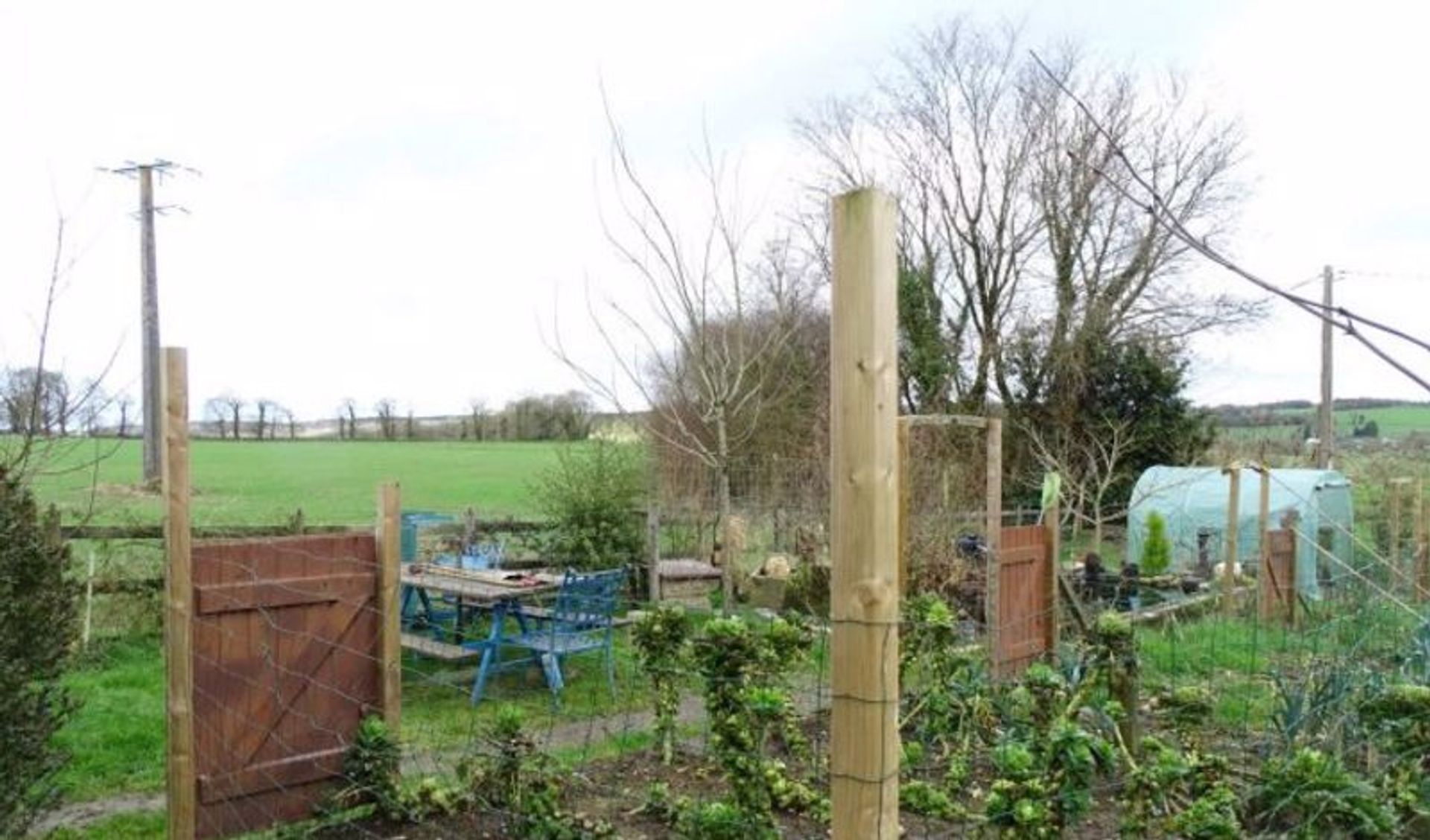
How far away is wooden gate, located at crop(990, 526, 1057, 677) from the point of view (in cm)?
696

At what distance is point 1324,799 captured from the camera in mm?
3215

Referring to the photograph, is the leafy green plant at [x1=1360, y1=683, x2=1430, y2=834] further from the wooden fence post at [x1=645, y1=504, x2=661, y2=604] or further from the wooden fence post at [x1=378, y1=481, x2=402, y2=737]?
the wooden fence post at [x1=645, y1=504, x2=661, y2=604]

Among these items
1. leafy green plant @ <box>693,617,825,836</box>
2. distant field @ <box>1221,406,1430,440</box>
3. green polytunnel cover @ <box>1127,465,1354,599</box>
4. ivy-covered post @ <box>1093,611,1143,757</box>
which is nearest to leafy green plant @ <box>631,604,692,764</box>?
leafy green plant @ <box>693,617,825,836</box>

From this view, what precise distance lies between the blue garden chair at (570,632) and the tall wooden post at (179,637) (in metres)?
2.70

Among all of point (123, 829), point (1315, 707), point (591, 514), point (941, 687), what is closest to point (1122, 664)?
point (1315, 707)

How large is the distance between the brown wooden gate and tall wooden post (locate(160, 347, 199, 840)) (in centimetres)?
6

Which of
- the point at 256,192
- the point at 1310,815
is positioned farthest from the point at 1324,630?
the point at 256,192

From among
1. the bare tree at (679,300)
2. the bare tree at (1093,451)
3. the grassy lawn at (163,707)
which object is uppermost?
the bare tree at (679,300)

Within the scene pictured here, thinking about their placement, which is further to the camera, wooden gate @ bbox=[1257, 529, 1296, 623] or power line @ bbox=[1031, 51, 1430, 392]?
wooden gate @ bbox=[1257, 529, 1296, 623]

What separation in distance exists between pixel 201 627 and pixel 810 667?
4.01 meters

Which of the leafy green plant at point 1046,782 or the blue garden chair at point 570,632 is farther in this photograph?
the blue garden chair at point 570,632

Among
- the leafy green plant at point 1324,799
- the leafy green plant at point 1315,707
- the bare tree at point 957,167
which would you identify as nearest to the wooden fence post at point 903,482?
the leafy green plant at point 1315,707

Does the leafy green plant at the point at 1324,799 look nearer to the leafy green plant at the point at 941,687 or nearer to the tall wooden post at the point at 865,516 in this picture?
the leafy green plant at the point at 941,687

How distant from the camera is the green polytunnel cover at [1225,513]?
11812mm
